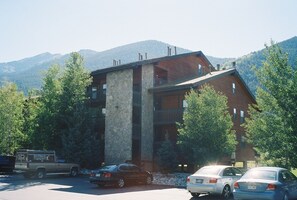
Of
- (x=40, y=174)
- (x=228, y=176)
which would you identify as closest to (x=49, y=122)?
(x=40, y=174)

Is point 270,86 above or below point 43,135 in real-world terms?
above

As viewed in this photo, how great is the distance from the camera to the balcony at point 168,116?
30984 mm

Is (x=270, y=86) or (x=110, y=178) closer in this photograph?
(x=270, y=86)

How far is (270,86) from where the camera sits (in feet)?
60.1

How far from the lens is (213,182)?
1520 cm

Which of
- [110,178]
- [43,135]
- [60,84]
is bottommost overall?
[110,178]

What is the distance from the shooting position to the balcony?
31.0 metres

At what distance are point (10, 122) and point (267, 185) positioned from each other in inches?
1222

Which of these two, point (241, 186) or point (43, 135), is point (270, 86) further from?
point (43, 135)

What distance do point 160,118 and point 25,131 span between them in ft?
52.2

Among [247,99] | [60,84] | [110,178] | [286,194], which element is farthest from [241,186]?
[247,99]

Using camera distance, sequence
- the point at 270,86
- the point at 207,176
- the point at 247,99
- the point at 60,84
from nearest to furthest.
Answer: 1. the point at 207,176
2. the point at 270,86
3. the point at 60,84
4. the point at 247,99

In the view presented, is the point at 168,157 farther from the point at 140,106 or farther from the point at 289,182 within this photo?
the point at 289,182

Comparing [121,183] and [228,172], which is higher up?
[228,172]
